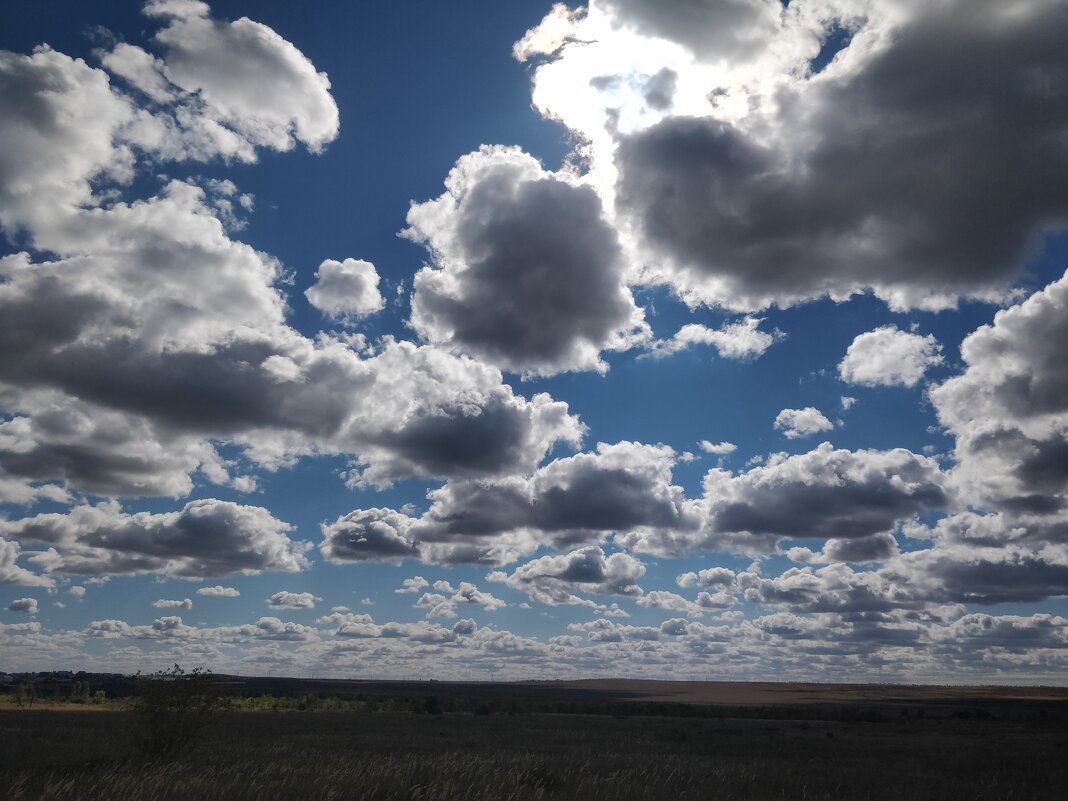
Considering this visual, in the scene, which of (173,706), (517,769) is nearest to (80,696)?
(173,706)

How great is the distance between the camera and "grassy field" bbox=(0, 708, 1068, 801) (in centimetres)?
1560

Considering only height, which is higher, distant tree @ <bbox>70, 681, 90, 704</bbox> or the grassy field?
the grassy field

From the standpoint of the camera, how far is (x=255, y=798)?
1449 centimetres

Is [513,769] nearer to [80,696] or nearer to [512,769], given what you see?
[512,769]

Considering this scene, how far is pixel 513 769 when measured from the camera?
21062mm

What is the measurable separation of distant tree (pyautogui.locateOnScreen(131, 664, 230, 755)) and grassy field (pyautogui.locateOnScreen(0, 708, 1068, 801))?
1098mm

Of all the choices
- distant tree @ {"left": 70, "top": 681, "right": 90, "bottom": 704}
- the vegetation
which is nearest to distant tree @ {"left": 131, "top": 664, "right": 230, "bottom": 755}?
Answer: the vegetation

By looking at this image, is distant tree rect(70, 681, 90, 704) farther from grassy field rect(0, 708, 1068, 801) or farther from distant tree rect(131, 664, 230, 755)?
distant tree rect(131, 664, 230, 755)

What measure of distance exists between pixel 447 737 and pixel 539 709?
207ft

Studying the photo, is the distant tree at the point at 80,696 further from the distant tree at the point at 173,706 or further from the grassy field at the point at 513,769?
the distant tree at the point at 173,706

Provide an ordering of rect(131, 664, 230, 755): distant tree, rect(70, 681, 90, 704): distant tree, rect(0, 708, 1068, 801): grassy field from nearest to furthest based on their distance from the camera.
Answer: rect(0, 708, 1068, 801): grassy field → rect(131, 664, 230, 755): distant tree → rect(70, 681, 90, 704): distant tree

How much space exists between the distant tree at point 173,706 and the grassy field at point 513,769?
43.2 inches

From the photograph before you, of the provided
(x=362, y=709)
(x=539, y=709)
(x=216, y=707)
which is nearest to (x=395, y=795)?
(x=216, y=707)

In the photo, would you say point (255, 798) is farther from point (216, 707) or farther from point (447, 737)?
point (447, 737)
